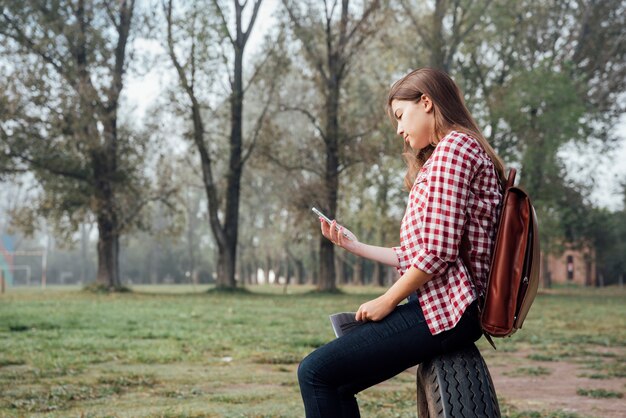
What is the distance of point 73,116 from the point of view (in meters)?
30.2

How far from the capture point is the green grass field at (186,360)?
6742 mm

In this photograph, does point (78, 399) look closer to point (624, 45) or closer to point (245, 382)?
point (245, 382)

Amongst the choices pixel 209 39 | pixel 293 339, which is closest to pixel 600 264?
pixel 209 39

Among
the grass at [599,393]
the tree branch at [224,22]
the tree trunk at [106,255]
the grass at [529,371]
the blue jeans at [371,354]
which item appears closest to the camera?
the blue jeans at [371,354]

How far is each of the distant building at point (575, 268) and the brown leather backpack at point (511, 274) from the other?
175 feet

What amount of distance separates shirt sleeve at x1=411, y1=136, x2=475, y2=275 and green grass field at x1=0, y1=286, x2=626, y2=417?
337cm

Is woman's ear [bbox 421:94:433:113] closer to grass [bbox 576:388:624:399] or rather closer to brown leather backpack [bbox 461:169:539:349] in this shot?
brown leather backpack [bbox 461:169:539:349]

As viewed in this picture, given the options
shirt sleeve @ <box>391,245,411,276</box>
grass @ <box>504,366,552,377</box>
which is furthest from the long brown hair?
grass @ <box>504,366,552,377</box>

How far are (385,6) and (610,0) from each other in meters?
11.1

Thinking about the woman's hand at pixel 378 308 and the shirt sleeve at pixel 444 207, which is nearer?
the shirt sleeve at pixel 444 207

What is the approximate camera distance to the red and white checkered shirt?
3125mm

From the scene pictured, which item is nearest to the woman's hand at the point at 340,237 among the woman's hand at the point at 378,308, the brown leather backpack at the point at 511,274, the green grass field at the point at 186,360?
the woman's hand at the point at 378,308

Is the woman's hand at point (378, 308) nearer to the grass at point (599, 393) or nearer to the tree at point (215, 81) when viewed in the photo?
the grass at point (599, 393)

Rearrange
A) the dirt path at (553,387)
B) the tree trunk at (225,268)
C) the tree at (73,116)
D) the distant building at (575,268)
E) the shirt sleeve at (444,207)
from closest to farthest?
1. the shirt sleeve at (444,207)
2. the dirt path at (553,387)
3. the tree at (73,116)
4. the tree trunk at (225,268)
5. the distant building at (575,268)
